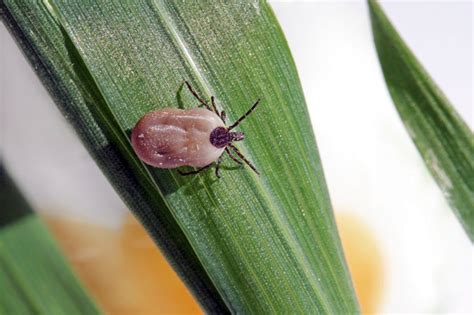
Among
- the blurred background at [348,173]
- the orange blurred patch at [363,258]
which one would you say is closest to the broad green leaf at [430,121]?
the blurred background at [348,173]

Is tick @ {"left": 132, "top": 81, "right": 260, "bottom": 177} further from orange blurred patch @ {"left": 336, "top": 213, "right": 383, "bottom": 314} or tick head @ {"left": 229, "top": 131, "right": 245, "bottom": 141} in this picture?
orange blurred patch @ {"left": 336, "top": 213, "right": 383, "bottom": 314}

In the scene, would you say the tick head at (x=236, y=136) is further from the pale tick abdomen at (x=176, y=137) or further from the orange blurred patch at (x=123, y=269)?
the orange blurred patch at (x=123, y=269)

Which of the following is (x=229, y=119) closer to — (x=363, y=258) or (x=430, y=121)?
→ (x=430, y=121)

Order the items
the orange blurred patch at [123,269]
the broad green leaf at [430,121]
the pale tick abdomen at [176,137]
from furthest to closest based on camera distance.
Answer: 1. the orange blurred patch at [123,269]
2. the broad green leaf at [430,121]
3. the pale tick abdomen at [176,137]

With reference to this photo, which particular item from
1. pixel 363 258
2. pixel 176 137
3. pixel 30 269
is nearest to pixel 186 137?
pixel 176 137

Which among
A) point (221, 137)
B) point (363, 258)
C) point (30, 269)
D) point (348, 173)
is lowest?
point (363, 258)

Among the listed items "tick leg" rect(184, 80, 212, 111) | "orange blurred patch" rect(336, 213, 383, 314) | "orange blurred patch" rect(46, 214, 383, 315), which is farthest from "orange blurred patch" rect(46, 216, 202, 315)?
"tick leg" rect(184, 80, 212, 111)
